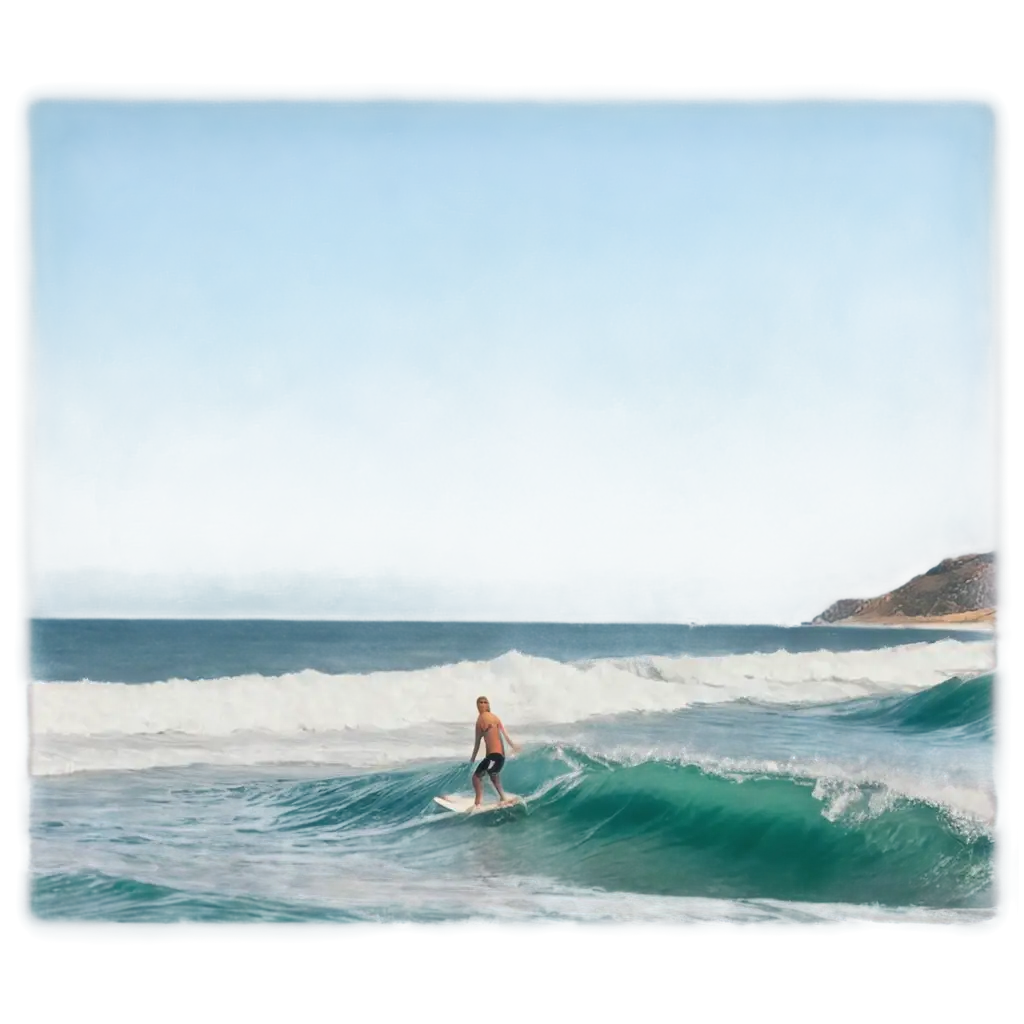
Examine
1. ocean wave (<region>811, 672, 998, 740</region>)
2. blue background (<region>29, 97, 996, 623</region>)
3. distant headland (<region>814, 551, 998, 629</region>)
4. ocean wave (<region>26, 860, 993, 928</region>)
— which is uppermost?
blue background (<region>29, 97, 996, 623</region>)

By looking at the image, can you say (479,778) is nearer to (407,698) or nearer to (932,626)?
(407,698)

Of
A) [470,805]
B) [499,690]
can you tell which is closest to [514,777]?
[470,805]

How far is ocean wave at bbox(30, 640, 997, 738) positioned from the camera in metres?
3.17

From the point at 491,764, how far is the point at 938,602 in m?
1.48

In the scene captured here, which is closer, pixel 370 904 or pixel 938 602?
pixel 370 904

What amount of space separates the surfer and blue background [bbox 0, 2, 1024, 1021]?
43 cm

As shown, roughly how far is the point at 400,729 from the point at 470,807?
1.07ft

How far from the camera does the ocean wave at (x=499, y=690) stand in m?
3.17

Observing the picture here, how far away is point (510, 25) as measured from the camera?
311 cm

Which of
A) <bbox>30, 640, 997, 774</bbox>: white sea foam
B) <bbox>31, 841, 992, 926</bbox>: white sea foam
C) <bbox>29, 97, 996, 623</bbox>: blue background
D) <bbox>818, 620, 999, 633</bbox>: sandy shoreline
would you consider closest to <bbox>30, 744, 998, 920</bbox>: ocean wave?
<bbox>31, 841, 992, 926</bbox>: white sea foam

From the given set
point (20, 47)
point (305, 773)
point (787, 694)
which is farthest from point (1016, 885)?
point (20, 47)

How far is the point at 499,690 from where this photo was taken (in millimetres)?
3178

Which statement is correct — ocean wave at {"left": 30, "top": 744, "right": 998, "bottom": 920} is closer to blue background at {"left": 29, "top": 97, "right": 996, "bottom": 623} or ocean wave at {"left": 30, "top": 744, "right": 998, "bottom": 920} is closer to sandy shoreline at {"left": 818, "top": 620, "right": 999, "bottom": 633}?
sandy shoreline at {"left": 818, "top": 620, "right": 999, "bottom": 633}

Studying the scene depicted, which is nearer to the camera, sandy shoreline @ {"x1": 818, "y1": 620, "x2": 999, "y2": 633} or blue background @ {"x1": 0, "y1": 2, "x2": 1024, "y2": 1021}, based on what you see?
blue background @ {"x1": 0, "y1": 2, "x2": 1024, "y2": 1021}
